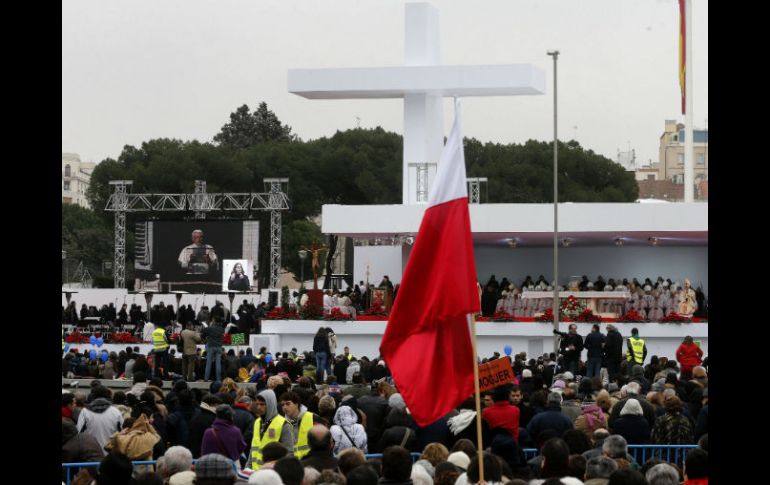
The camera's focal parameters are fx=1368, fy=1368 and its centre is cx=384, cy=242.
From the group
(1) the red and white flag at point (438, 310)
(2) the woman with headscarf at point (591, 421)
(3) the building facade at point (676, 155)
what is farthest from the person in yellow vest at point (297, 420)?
(3) the building facade at point (676, 155)

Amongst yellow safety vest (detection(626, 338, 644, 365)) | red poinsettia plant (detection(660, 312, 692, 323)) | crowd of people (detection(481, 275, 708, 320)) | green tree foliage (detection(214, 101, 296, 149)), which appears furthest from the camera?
green tree foliage (detection(214, 101, 296, 149))

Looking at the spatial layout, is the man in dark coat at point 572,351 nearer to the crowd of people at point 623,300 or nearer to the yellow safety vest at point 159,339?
the yellow safety vest at point 159,339

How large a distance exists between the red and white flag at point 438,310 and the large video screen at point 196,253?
48.1m

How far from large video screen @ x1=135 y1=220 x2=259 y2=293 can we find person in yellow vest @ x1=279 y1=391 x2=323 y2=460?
45231 millimetres

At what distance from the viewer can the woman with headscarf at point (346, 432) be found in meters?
12.6

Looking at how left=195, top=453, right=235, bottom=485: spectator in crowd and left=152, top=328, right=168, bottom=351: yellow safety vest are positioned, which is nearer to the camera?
left=195, top=453, right=235, bottom=485: spectator in crowd

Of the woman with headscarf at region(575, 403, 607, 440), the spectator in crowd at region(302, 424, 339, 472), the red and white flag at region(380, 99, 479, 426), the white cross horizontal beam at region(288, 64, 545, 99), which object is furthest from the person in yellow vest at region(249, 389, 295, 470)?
the white cross horizontal beam at region(288, 64, 545, 99)

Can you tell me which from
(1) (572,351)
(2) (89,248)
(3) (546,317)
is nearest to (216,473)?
(1) (572,351)

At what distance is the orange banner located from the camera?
1272 cm

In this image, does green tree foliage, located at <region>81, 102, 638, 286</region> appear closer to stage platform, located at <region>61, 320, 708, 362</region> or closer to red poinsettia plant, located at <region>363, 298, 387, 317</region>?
red poinsettia plant, located at <region>363, 298, 387, 317</region>

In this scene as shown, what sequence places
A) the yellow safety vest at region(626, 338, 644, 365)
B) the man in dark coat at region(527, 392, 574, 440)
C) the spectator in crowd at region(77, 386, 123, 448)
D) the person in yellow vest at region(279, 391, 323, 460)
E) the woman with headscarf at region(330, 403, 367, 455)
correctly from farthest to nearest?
1. the yellow safety vest at region(626, 338, 644, 365)
2. the spectator in crowd at region(77, 386, 123, 448)
3. the man in dark coat at region(527, 392, 574, 440)
4. the woman with headscarf at region(330, 403, 367, 455)
5. the person in yellow vest at region(279, 391, 323, 460)
